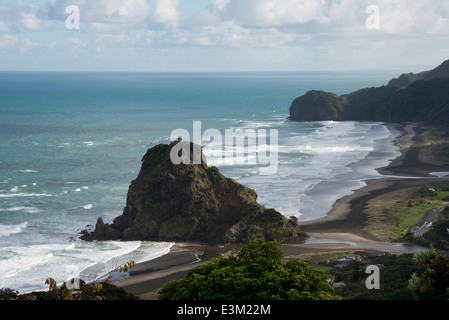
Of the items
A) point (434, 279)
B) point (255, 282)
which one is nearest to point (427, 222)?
point (434, 279)

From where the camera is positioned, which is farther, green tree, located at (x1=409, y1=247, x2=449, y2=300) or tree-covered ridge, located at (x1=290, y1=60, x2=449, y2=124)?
tree-covered ridge, located at (x1=290, y1=60, x2=449, y2=124)

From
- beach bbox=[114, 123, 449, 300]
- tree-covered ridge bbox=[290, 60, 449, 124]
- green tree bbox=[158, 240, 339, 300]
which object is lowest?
beach bbox=[114, 123, 449, 300]

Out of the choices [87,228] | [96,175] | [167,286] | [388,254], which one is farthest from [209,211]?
[96,175]

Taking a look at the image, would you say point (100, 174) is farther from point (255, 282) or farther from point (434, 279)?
point (434, 279)

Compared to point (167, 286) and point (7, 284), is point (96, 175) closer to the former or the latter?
point (7, 284)

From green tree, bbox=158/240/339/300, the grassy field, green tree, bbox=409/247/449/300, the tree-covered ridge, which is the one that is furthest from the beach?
the tree-covered ridge

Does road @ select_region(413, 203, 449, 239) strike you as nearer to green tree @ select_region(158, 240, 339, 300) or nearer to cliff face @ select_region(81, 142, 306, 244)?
cliff face @ select_region(81, 142, 306, 244)
